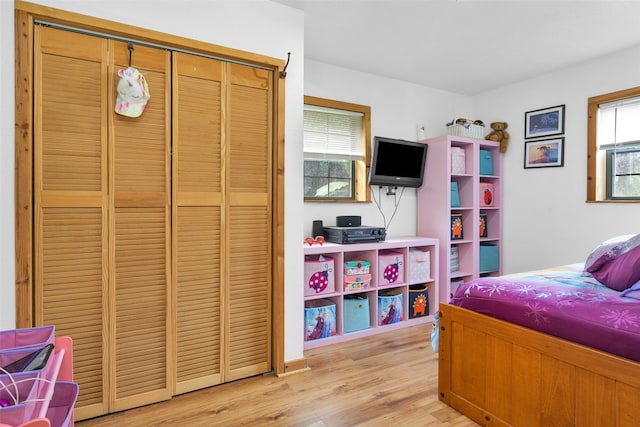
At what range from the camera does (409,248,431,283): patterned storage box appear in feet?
11.4

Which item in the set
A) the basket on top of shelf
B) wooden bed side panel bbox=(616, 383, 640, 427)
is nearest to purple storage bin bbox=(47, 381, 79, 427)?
wooden bed side panel bbox=(616, 383, 640, 427)

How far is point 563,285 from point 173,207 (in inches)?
84.3

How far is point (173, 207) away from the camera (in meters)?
2.13

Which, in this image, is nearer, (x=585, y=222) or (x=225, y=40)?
(x=225, y=40)

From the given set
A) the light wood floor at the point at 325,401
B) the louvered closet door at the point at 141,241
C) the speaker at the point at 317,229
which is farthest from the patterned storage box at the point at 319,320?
the louvered closet door at the point at 141,241

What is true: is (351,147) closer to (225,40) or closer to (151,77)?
(225,40)

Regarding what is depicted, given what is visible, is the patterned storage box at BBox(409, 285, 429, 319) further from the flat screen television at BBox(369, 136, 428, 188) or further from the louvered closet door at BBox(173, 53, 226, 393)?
the louvered closet door at BBox(173, 53, 226, 393)

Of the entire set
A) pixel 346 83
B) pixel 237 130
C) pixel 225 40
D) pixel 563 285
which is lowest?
pixel 563 285

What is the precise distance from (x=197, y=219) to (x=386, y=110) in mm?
2448

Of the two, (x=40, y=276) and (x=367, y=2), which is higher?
(x=367, y=2)

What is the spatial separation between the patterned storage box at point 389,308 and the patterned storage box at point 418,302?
0.17m

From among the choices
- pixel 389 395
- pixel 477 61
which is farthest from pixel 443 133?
pixel 389 395

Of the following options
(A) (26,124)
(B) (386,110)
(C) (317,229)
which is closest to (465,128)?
(B) (386,110)

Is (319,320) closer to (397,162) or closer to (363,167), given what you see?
(363,167)
